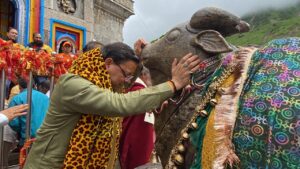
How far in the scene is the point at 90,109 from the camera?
6.44ft

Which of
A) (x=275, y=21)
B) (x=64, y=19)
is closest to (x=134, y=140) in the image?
(x=64, y=19)

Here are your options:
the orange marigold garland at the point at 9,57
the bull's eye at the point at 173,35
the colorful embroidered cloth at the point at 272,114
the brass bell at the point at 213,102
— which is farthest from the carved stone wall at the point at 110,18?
the colorful embroidered cloth at the point at 272,114

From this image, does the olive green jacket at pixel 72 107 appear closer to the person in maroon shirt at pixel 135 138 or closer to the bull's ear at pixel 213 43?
the bull's ear at pixel 213 43

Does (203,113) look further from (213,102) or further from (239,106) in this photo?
(239,106)

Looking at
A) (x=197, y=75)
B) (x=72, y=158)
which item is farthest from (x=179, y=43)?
(x=72, y=158)

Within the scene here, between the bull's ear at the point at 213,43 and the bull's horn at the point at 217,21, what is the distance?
0.06m

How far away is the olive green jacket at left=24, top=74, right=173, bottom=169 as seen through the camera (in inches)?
75.5

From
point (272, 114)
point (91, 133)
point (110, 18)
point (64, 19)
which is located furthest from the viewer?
→ point (110, 18)

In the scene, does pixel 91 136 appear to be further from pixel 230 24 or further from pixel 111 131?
pixel 230 24

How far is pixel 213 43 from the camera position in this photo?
6.76 feet

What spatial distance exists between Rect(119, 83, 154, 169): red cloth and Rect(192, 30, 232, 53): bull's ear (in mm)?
1177

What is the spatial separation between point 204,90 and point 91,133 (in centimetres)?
70

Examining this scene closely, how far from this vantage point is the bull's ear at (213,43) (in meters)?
2.04

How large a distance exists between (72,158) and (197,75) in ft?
2.71
